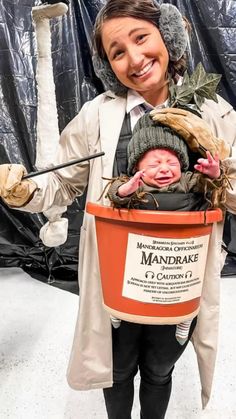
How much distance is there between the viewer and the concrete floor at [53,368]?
111 centimetres

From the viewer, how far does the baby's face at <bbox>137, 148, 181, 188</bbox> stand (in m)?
0.62

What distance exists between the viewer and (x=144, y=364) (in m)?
0.82

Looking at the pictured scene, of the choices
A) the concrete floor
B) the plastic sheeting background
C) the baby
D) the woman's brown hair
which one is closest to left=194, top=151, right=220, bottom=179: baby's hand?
the baby

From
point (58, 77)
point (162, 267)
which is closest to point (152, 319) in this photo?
point (162, 267)

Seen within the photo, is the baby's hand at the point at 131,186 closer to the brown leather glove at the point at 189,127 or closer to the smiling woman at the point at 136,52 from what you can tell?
the brown leather glove at the point at 189,127

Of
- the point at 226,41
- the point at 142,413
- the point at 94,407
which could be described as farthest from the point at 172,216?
the point at 226,41

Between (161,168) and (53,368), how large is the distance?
3.17 feet

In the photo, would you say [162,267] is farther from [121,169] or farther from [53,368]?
[53,368]

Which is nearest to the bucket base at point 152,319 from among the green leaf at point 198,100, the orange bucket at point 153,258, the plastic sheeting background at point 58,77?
the orange bucket at point 153,258

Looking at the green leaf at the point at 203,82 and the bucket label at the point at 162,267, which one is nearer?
the bucket label at the point at 162,267

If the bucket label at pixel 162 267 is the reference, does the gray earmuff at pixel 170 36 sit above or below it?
above

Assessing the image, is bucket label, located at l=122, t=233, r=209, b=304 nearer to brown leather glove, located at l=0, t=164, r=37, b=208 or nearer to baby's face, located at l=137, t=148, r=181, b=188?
baby's face, located at l=137, t=148, r=181, b=188

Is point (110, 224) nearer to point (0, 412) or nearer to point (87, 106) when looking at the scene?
point (87, 106)

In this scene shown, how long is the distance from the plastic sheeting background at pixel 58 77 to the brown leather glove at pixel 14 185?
4.31 ft
